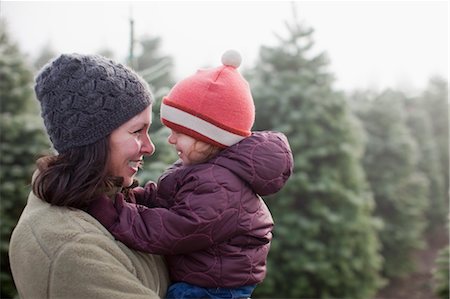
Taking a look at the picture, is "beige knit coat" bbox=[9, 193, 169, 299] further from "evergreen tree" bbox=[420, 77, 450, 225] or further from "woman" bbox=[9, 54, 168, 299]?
"evergreen tree" bbox=[420, 77, 450, 225]

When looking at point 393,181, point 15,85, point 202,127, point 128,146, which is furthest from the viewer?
point 393,181

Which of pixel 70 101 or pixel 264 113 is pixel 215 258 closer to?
pixel 70 101

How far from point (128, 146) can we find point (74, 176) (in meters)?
0.22

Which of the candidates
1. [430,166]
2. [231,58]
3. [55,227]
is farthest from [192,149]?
[430,166]

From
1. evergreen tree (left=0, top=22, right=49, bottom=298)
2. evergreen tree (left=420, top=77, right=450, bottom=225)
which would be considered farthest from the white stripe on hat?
evergreen tree (left=420, top=77, right=450, bottom=225)

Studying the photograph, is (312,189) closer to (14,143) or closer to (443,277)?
(443,277)

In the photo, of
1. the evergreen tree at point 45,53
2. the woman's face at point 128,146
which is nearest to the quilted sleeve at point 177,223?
the woman's face at point 128,146

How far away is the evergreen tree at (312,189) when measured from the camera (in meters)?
7.13

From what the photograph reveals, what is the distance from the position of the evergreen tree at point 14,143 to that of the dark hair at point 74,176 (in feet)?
16.7

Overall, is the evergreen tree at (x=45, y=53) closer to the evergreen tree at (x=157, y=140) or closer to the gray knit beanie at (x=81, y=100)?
the evergreen tree at (x=157, y=140)

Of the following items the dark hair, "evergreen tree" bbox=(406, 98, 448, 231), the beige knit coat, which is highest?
the dark hair

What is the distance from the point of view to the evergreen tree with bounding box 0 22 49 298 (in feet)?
22.4

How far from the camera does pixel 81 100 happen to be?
1.92m

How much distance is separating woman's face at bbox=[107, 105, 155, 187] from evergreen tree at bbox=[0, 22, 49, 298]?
509cm
